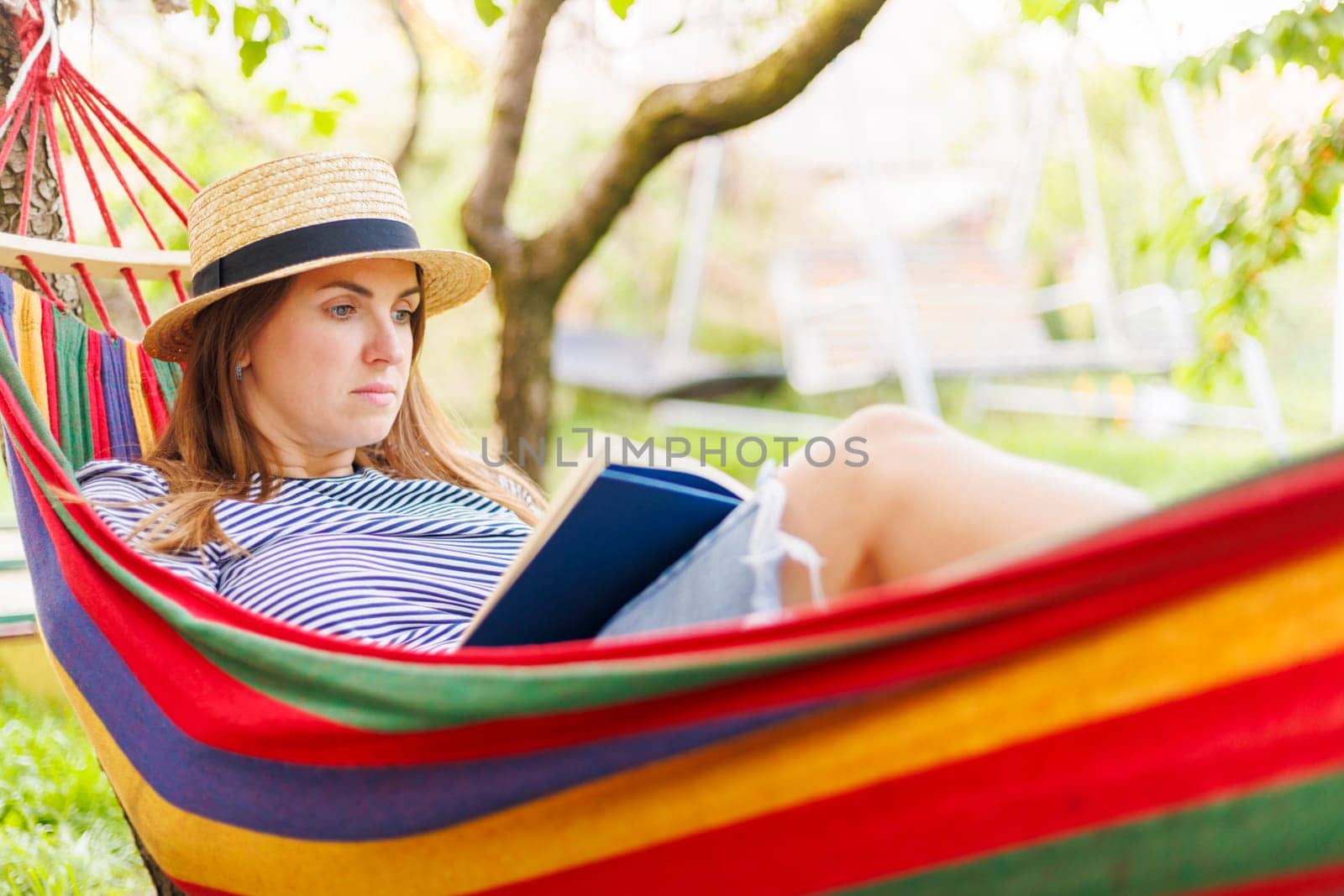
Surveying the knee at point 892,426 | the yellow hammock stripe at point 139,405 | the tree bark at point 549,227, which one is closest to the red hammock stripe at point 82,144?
the yellow hammock stripe at point 139,405

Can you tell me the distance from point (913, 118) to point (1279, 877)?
29.9 feet

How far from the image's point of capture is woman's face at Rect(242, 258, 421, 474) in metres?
1.80

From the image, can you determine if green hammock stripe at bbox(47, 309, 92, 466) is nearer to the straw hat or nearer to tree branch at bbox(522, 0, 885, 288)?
the straw hat

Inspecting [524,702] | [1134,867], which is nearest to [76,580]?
[524,702]

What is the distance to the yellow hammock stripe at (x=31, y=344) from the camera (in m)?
1.88

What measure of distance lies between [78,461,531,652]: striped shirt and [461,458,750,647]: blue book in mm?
172

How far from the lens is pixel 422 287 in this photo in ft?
6.55

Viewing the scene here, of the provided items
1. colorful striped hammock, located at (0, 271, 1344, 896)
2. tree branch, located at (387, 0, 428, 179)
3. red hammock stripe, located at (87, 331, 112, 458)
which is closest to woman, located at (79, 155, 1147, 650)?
red hammock stripe, located at (87, 331, 112, 458)

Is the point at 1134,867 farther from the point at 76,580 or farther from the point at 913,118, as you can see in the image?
the point at 913,118

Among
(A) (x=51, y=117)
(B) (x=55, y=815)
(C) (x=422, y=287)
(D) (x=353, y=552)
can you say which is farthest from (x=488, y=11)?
(B) (x=55, y=815)

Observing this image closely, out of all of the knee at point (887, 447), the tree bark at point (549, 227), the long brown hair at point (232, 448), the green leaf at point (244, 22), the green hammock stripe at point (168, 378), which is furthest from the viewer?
the tree bark at point (549, 227)

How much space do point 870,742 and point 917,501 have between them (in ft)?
0.95

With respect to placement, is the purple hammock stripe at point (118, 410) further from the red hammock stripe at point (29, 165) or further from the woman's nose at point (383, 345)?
the woman's nose at point (383, 345)

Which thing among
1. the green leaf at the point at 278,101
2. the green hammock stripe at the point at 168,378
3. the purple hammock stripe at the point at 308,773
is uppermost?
the green leaf at the point at 278,101
